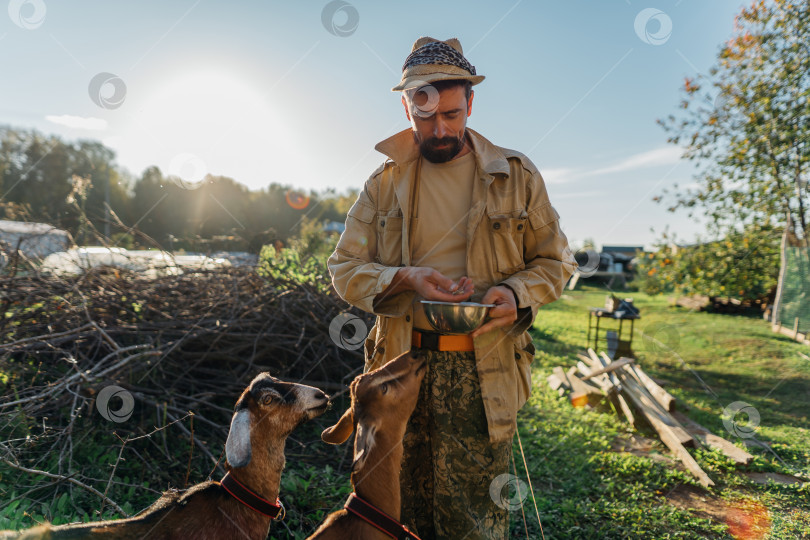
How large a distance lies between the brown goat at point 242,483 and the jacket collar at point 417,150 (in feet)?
5.47

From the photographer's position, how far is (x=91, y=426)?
4820mm

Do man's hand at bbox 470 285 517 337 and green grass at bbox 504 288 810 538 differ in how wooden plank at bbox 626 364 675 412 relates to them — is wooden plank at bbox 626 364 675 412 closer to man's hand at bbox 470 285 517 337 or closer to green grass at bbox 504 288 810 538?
green grass at bbox 504 288 810 538

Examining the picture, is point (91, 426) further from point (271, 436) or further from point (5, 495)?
point (271, 436)

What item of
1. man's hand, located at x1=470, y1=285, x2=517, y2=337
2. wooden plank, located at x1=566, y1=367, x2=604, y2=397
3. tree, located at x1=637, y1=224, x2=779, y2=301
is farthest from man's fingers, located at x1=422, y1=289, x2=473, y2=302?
tree, located at x1=637, y1=224, x2=779, y2=301

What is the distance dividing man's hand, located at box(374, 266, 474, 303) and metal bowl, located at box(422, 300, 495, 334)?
10 centimetres

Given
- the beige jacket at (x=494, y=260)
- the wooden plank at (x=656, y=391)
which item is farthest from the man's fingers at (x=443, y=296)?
the wooden plank at (x=656, y=391)

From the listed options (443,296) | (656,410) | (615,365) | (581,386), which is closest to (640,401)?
(656,410)

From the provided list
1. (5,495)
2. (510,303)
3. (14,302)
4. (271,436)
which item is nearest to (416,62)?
(510,303)

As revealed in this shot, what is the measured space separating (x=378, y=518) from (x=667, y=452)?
18.0ft

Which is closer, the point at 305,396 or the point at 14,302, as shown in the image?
the point at 305,396

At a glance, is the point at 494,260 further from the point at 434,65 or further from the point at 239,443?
the point at 239,443

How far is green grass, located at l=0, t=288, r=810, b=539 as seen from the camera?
4.16 meters

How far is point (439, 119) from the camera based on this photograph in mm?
2451

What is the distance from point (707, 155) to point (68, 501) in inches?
578
